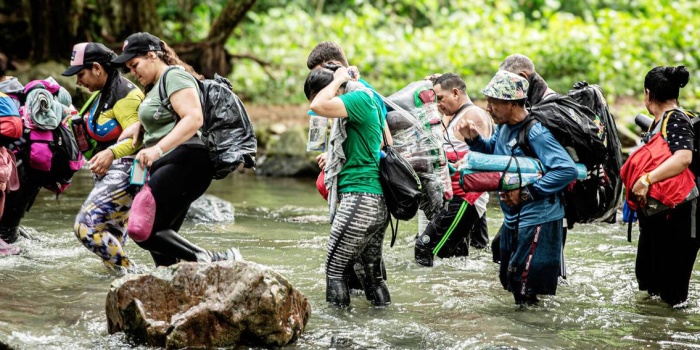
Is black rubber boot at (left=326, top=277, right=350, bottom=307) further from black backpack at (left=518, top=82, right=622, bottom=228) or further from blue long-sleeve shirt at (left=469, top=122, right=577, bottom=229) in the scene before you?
black backpack at (left=518, top=82, right=622, bottom=228)

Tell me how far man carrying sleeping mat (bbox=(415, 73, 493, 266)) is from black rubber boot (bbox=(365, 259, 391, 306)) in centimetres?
167

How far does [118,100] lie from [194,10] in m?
19.8

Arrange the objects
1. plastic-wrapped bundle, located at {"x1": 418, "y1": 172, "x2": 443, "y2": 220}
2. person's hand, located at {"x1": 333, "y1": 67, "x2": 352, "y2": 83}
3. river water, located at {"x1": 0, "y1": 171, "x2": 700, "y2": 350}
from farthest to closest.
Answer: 1. plastic-wrapped bundle, located at {"x1": 418, "y1": 172, "x2": 443, "y2": 220}
2. person's hand, located at {"x1": 333, "y1": 67, "x2": 352, "y2": 83}
3. river water, located at {"x1": 0, "y1": 171, "x2": 700, "y2": 350}

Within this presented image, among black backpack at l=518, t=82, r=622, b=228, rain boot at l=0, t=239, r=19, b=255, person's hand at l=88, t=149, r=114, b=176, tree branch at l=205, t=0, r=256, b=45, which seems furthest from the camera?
tree branch at l=205, t=0, r=256, b=45

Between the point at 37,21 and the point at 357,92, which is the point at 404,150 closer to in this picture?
the point at 357,92

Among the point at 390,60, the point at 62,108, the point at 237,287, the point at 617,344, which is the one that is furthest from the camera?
the point at 390,60

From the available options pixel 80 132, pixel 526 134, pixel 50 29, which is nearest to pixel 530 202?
pixel 526 134

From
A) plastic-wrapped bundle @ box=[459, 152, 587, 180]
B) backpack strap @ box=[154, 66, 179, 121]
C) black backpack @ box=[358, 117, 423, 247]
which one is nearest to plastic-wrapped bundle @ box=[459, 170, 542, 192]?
plastic-wrapped bundle @ box=[459, 152, 587, 180]

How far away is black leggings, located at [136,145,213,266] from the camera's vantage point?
5.40 m

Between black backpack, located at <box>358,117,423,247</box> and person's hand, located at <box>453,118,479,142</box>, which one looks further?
person's hand, located at <box>453,118,479,142</box>

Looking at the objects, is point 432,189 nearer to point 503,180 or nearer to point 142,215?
point 503,180

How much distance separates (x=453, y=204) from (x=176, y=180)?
2832mm

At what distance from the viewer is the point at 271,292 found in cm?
474

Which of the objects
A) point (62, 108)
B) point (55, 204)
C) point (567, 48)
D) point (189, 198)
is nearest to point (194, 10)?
point (567, 48)
